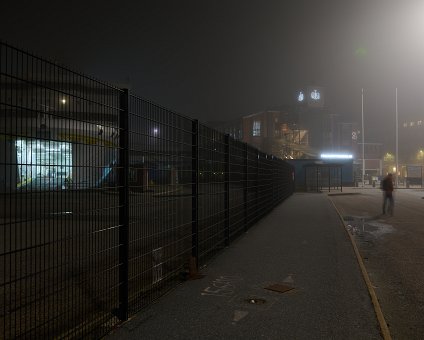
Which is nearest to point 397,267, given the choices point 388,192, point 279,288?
point 279,288

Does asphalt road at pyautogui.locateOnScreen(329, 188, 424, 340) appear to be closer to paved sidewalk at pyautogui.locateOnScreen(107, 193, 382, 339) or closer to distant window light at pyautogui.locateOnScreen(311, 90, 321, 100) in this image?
paved sidewalk at pyautogui.locateOnScreen(107, 193, 382, 339)

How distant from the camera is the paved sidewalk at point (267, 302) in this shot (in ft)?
15.6

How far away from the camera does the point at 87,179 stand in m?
4.27

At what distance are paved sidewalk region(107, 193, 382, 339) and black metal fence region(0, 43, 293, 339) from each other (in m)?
0.39

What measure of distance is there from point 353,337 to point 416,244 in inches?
302

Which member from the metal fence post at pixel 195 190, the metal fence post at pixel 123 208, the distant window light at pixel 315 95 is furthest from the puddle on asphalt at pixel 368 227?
the distant window light at pixel 315 95

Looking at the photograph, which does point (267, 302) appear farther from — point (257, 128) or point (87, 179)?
point (257, 128)

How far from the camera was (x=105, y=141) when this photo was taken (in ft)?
15.6

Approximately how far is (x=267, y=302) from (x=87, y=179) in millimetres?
2899

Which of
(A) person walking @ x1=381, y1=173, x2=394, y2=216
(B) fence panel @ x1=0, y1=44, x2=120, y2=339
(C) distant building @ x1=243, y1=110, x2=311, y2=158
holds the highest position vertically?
(C) distant building @ x1=243, y1=110, x2=311, y2=158

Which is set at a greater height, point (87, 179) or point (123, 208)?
point (87, 179)

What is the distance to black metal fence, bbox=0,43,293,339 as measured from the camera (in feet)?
11.5

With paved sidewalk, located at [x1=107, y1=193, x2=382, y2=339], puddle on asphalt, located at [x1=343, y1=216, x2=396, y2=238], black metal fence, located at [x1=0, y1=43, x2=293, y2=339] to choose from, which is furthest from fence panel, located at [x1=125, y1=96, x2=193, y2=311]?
puddle on asphalt, located at [x1=343, y1=216, x2=396, y2=238]

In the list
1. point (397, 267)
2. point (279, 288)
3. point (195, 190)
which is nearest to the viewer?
point (279, 288)
